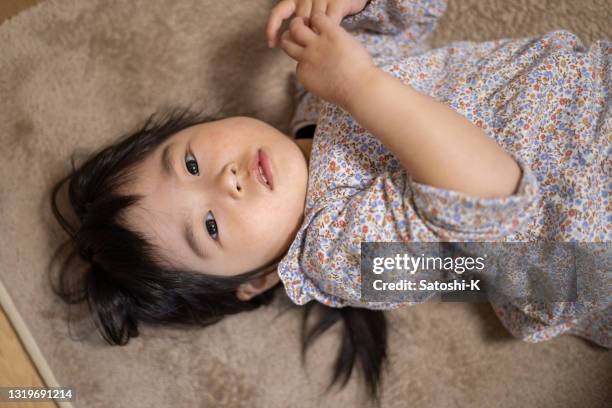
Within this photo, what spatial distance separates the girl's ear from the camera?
1.09 metres

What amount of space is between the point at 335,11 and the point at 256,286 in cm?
57

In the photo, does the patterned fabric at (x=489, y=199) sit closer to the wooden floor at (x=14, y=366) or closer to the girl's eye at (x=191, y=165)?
the girl's eye at (x=191, y=165)

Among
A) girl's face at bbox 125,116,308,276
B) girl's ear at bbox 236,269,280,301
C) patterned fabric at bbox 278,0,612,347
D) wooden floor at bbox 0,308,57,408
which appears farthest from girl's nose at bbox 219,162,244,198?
wooden floor at bbox 0,308,57,408

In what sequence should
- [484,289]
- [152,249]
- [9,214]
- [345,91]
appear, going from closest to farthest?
[345,91] < [152,249] < [484,289] < [9,214]

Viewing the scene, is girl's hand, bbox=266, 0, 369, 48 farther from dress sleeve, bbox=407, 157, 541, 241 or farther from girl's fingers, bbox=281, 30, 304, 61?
dress sleeve, bbox=407, 157, 541, 241

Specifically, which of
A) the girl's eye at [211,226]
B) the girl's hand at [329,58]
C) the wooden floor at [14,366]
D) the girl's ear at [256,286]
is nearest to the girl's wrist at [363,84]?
the girl's hand at [329,58]

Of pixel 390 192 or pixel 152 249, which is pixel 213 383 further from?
pixel 390 192

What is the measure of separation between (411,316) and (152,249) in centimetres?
58

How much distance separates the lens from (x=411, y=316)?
3.82ft

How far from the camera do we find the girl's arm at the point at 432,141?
0.80 metres

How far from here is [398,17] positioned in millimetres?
1094

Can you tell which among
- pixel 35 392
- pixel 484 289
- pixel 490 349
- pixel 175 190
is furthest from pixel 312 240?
pixel 35 392

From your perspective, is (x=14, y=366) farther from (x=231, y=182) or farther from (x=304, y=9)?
(x=304, y=9)

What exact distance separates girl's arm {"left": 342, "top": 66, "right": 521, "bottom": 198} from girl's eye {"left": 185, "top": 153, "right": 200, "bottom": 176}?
1.04 feet
